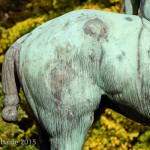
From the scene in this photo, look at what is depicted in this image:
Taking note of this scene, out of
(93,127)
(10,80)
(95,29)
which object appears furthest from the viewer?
(93,127)

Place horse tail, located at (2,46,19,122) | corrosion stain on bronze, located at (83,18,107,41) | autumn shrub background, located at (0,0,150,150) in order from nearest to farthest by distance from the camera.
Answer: corrosion stain on bronze, located at (83,18,107,41)
horse tail, located at (2,46,19,122)
autumn shrub background, located at (0,0,150,150)

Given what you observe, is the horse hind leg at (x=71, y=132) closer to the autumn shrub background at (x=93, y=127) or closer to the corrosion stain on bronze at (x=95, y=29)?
the corrosion stain on bronze at (x=95, y=29)

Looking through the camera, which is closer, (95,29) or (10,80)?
(95,29)

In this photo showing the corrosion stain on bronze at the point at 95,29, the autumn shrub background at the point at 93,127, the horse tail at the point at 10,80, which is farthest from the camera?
the autumn shrub background at the point at 93,127

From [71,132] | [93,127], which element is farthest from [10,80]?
[93,127]

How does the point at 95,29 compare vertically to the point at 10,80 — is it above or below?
above

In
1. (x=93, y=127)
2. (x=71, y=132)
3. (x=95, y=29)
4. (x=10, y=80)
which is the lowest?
(x=93, y=127)

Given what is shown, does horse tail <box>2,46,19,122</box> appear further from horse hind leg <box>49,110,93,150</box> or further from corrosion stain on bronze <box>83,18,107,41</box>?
corrosion stain on bronze <box>83,18,107,41</box>

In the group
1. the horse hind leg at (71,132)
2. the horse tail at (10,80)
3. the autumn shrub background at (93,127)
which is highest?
the horse tail at (10,80)

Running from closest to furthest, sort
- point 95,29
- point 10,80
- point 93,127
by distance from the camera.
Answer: point 95,29 → point 10,80 → point 93,127

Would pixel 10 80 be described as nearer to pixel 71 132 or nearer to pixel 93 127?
pixel 71 132

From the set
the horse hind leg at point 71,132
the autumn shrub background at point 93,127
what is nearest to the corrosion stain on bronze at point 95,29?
the horse hind leg at point 71,132

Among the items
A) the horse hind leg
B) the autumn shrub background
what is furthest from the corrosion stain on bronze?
the autumn shrub background

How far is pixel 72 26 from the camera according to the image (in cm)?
192
